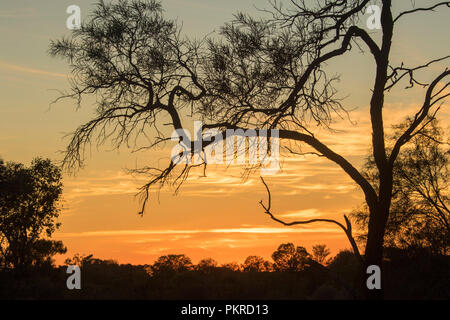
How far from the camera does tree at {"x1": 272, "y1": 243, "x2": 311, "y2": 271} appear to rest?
66.5ft

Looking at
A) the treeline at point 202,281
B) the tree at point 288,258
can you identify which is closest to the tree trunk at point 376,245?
the treeline at point 202,281

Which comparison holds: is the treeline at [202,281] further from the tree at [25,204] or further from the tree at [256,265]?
the tree at [25,204]

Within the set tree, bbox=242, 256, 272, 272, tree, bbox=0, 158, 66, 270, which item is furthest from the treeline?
tree, bbox=0, 158, 66, 270

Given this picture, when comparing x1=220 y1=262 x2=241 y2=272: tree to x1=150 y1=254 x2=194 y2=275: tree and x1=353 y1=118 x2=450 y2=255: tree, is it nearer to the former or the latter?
x1=150 y1=254 x2=194 y2=275: tree

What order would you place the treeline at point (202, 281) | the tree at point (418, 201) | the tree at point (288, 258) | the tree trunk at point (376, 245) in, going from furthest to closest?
the tree at point (418, 201) < the tree at point (288, 258) < the treeline at point (202, 281) < the tree trunk at point (376, 245)

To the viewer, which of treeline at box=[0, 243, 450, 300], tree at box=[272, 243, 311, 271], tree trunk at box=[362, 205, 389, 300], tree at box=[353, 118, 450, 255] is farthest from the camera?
tree at box=[353, 118, 450, 255]

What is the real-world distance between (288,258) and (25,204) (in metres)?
24.8

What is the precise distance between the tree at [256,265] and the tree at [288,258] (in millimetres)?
396

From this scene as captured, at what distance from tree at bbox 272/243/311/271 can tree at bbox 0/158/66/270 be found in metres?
21.9

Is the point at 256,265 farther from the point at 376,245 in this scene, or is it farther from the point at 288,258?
the point at 376,245

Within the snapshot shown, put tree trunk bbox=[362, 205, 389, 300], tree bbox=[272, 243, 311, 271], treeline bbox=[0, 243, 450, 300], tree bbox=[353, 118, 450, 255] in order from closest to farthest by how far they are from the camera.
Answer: tree trunk bbox=[362, 205, 389, 300] < treeline bbox=[0, 243, 450, 300] < tree bbox=[272, 243, 311, 271] < tree bbox=[353, 118, 450, 255]

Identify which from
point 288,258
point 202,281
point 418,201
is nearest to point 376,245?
point 202,281

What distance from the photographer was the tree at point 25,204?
38.7 m

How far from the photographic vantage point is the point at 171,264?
19.7m
